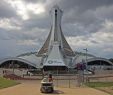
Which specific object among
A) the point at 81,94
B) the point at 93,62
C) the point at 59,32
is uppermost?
the point at 59,32

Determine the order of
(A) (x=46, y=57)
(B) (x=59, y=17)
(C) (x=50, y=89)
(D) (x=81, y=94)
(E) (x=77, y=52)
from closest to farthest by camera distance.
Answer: (D) (x=81, y=94), (C) (x=50, y=89), (A) (x=46, y=57), (B) (x=59, y=17), (E) (x=77, y=52)

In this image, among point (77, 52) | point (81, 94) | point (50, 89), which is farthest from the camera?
point (77, 52)

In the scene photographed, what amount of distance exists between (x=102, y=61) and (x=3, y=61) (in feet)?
134

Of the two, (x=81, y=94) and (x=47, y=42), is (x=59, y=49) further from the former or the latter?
(x=81, y=94)

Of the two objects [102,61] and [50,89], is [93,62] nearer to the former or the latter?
[102,61]

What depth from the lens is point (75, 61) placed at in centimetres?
13688

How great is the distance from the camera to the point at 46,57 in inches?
5207

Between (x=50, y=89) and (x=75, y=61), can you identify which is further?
(x=75, y=61)

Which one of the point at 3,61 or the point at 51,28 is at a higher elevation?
the point at 51,28

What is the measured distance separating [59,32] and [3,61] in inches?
1028

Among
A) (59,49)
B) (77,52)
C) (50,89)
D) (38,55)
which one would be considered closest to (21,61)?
(38,55)

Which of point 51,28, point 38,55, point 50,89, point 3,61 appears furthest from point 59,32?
point 50,89

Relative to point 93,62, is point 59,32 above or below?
above

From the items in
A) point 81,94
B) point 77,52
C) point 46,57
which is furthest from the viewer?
point 77,52
